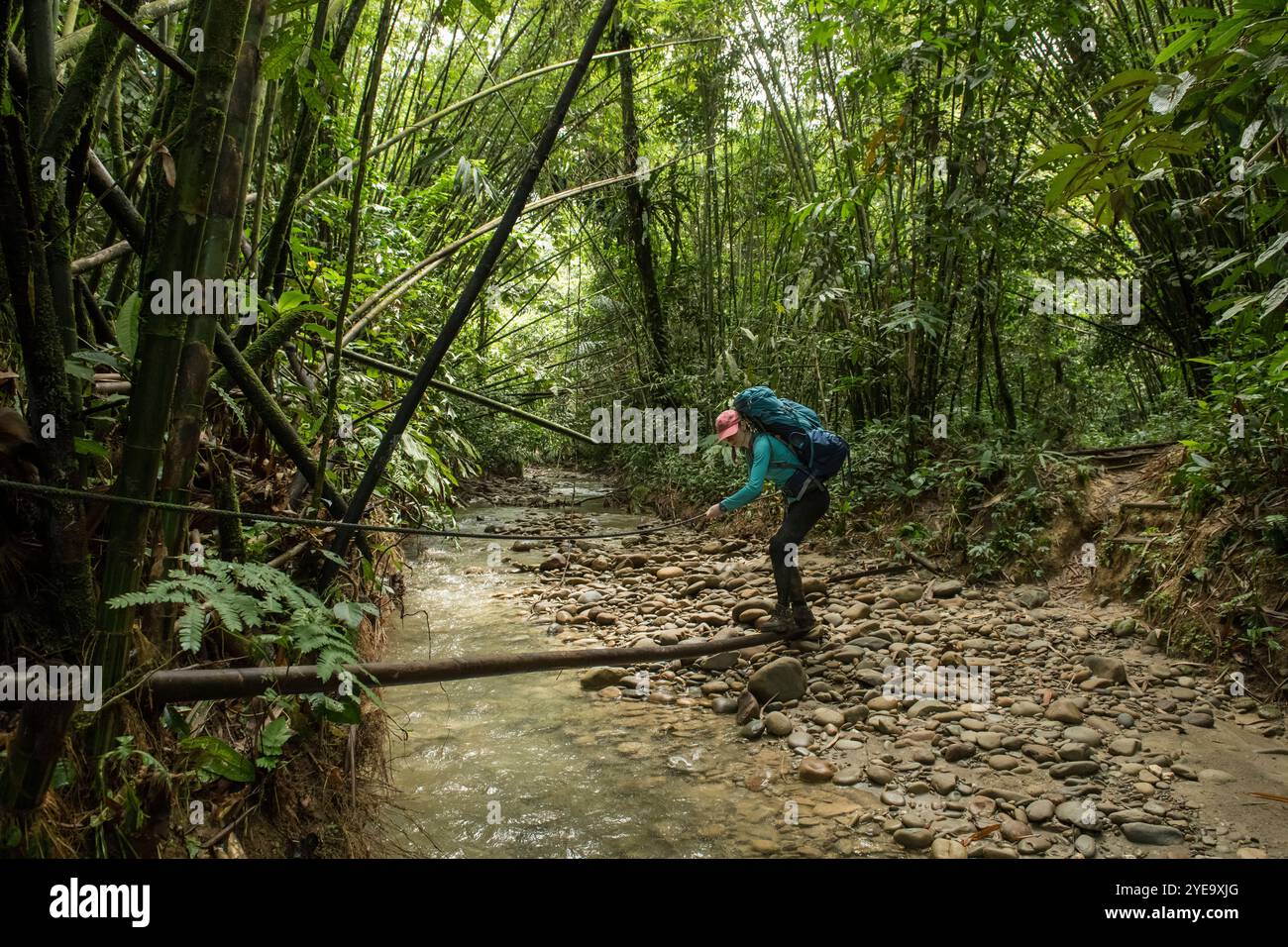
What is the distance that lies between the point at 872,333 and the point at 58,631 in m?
5.30

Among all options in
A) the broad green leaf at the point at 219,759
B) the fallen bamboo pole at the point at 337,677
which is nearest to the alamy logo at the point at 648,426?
the fallen bamboo pole at the point at 337,677

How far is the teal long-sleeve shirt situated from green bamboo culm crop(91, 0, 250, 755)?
2.72 metres

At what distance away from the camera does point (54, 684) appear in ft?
3.96

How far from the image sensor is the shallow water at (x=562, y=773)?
2545 millimetres

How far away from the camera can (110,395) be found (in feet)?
5.39

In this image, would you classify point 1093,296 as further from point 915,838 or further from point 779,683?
point 915,838

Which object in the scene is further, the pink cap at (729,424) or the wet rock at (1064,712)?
the pink cap at (729,424)

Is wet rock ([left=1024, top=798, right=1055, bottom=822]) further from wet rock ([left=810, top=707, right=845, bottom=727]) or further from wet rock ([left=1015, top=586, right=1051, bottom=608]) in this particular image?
wet rock ([left=1015, top=586, right=1051, bottom=608])

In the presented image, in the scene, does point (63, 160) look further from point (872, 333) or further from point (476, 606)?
point (872, 333)

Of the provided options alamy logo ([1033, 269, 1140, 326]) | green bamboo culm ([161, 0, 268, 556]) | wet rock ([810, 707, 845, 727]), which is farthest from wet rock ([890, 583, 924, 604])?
green bamboo culm ([161, 0, 268, 556])

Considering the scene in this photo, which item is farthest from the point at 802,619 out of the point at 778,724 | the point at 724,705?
the point at 778,724
